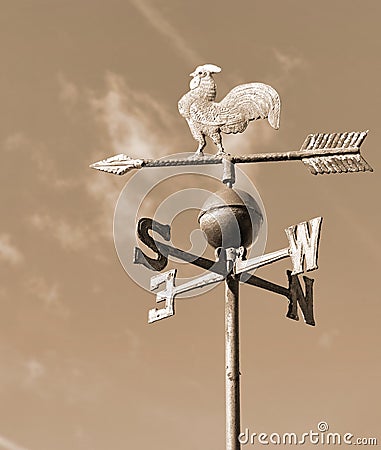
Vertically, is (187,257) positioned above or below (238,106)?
below

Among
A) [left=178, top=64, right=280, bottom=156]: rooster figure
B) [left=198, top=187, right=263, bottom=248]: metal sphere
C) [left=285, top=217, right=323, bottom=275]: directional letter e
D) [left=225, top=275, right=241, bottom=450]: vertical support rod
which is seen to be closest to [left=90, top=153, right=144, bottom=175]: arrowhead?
[left=178, top=64, right=280, bottom=156]: rooster figure

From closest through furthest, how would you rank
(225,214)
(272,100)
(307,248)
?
1. (307,248)
2. (225,214)
3. (272,100)

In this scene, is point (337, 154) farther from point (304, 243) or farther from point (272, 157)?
point (304, 243)

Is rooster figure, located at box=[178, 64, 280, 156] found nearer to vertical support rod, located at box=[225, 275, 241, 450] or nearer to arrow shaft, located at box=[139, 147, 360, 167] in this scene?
arrow shaft, located at box=[139, 147, 360, 167]

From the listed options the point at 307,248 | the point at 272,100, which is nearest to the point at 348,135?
the point at 272,100

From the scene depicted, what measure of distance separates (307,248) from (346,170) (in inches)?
33.4

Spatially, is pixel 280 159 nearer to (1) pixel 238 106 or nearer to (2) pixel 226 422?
(1) pixel 238 106

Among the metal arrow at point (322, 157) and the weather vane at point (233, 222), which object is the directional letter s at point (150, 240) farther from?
the metal arrow at point (322, 157)

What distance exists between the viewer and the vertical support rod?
569 cm

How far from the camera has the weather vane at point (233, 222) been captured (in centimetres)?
574

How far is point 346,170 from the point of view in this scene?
20.0 feet

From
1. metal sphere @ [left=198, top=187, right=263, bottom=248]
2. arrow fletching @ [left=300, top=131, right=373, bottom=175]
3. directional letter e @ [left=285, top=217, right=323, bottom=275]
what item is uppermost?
arrow fletching @ [left=300, top=131, right=373, bottom=175]

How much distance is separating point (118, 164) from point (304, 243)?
195cm

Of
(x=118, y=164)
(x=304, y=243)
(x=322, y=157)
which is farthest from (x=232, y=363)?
(x=118, y=164)
